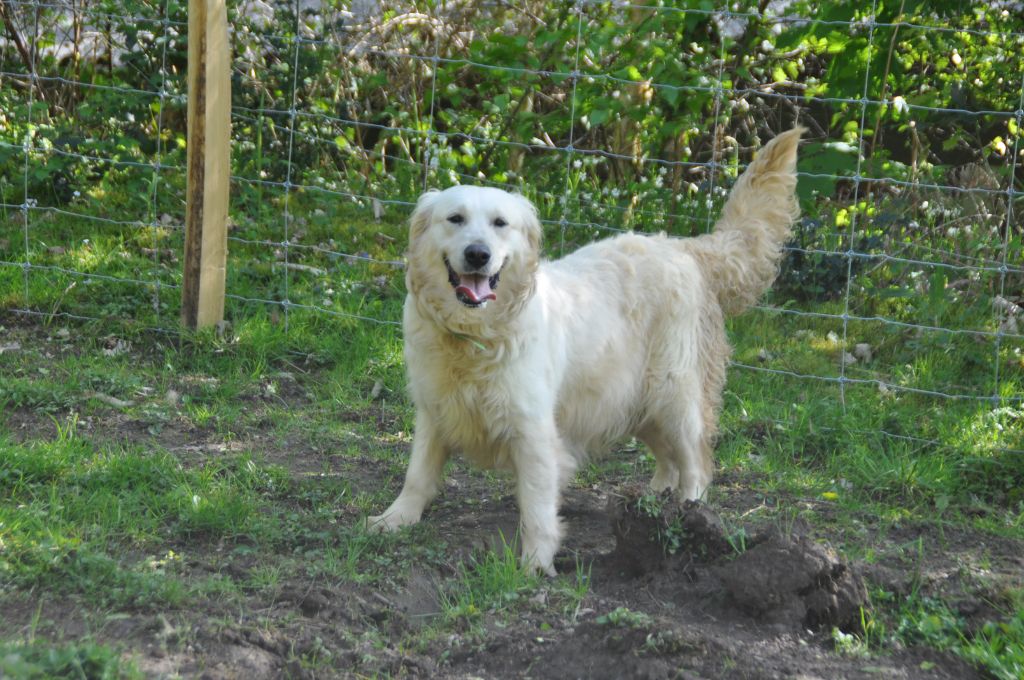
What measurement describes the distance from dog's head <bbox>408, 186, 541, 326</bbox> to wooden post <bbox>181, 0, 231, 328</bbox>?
1957mm

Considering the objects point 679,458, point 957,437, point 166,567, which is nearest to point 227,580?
point 166,567

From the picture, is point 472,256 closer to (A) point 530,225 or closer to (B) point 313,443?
(A) point 530,225

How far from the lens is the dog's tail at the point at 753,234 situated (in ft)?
15.5

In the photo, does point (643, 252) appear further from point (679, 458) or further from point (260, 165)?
point (260, 165)

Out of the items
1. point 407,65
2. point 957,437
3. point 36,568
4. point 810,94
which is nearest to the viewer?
point 36,568

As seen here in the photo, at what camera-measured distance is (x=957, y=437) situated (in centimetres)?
488

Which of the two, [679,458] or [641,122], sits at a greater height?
[641,122]

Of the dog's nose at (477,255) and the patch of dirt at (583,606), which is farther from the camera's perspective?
the dog's nose at (477,255)

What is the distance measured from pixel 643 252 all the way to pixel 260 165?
10.0 ft

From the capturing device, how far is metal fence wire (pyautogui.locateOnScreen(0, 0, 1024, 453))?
5.80 m

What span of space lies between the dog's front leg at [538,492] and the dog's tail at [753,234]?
1.21 meters

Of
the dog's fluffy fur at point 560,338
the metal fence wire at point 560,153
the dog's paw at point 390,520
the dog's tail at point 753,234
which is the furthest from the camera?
the metal fence wire at point 560,153

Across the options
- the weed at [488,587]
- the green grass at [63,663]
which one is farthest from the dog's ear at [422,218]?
the green grass at [63,663]

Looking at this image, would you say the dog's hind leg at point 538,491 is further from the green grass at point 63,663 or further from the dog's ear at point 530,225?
the green grass at point 63,663
